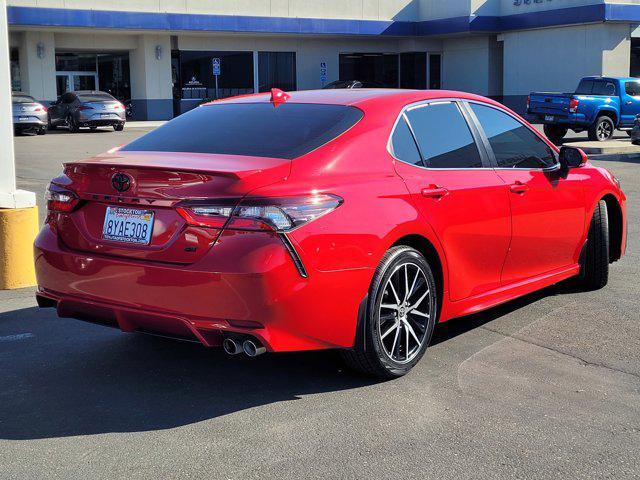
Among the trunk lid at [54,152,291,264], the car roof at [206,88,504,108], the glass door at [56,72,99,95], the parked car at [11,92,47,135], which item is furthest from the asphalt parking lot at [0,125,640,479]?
the glass door at [56,72,99,95]

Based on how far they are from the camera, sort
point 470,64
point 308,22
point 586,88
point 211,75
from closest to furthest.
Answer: point 586,88, point 308,22, point 211,75, point 470,64

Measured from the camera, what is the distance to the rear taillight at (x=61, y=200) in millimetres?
4750

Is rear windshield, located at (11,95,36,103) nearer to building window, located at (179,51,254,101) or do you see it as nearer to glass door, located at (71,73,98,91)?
glass door, located at (71,73,98,91)

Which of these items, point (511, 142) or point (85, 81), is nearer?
point (511, 142)

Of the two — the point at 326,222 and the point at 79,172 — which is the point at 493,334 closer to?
the point at 326,222

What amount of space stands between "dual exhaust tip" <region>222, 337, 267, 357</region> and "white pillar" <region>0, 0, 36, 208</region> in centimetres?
362

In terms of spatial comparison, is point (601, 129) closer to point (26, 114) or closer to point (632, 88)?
point (632, 88)

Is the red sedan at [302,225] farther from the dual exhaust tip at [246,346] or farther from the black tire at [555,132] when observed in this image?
the black tire at [555,132]

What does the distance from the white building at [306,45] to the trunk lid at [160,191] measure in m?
32.3

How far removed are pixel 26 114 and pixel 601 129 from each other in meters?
17.9

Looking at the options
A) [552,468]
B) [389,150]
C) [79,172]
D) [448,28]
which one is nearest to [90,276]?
[79,172]

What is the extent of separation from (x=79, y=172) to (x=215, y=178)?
903 mm

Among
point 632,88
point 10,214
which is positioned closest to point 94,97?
point 632,88

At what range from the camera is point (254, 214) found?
4219mm
